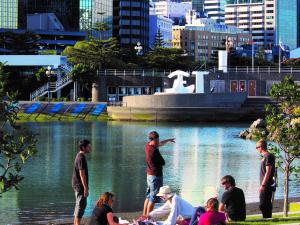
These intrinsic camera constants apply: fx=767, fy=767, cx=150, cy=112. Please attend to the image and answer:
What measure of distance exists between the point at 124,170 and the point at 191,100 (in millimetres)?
43189

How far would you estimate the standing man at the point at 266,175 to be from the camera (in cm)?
1734

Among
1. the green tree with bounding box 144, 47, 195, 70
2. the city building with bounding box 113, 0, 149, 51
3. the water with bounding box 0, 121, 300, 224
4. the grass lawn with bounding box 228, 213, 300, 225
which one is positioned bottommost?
the water with bounding box 0, 121, 300, 224

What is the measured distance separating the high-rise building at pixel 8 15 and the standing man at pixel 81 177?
150925 millimetres

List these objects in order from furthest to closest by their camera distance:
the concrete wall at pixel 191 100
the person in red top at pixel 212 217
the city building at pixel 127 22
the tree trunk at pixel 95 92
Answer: the city building at pixel 127 22
the tree trunk at pixel 95 92
the concrete wall at pixel 191 100
the person in red top at pixel 212 217

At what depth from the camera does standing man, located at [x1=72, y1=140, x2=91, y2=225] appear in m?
16.7

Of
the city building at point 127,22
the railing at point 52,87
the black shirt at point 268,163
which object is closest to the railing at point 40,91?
the railing at point 52,87

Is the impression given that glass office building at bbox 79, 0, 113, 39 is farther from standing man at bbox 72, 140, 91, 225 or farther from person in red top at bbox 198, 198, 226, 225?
person in red top at bbox 198, 198, 226, 225

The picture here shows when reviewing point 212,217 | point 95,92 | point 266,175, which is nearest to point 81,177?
point 212,217

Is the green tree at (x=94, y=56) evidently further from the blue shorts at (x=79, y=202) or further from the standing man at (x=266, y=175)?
the blue shorts at (x=79, y=202)

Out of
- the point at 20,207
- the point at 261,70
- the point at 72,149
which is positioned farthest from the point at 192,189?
the point at 261,70

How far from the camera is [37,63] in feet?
362

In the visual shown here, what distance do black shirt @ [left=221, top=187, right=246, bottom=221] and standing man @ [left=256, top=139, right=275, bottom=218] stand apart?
98cm

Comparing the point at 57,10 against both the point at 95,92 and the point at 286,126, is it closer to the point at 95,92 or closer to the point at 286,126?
the point at 95,92

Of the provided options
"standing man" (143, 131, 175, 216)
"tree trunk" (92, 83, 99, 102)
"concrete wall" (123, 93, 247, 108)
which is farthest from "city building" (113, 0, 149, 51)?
"standing man" (143, 131, 175, 216)
